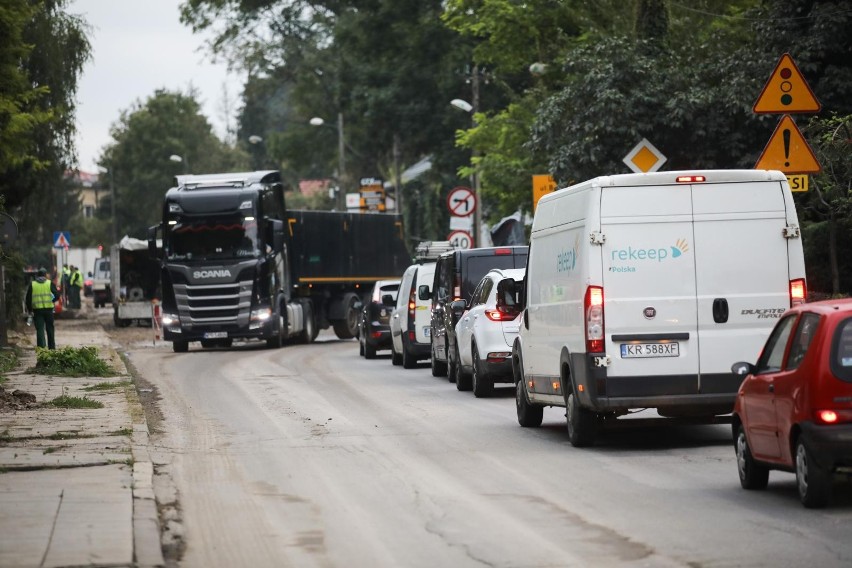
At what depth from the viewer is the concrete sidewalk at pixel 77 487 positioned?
921 cm

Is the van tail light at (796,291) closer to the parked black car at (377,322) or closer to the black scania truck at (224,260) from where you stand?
the parked black car at (377,322)

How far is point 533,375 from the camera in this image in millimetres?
16859

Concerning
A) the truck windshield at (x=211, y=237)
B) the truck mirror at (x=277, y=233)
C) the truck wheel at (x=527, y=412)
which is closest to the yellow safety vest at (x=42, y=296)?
the truck windshield at (x=211, y=237)

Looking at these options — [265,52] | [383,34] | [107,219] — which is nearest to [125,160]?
[107,219]

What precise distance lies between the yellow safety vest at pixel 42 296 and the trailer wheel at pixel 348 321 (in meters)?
11.2

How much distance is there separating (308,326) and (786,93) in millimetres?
28131

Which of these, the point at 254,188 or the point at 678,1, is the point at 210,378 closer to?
the point at 254,188

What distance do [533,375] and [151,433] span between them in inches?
158

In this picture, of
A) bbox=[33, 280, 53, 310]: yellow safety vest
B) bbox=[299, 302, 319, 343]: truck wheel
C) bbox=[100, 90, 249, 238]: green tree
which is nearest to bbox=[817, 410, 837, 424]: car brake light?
bbox=[33, 280, 53, 310]: yellow safety vest

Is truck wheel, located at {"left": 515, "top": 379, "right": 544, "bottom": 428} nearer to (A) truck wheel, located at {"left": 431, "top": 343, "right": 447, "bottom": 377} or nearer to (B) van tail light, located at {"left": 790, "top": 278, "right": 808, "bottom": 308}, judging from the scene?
(B) van tail light, located at {"left": 790, "top": 278, "right": 808, "bottom": 308}

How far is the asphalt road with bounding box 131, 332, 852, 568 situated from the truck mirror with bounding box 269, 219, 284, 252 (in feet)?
55.5

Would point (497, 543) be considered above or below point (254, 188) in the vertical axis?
below

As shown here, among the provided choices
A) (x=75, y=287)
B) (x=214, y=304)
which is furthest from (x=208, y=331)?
(x=75, y=287)

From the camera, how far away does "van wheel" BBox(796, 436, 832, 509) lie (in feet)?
34.1
